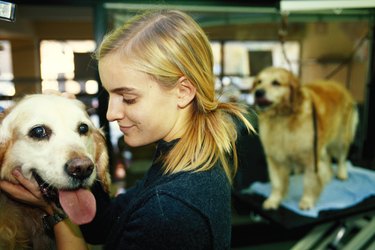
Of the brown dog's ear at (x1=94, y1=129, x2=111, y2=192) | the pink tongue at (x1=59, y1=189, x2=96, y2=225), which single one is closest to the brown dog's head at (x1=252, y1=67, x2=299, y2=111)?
the brown dog's ear at (x1=94, y1=129, x2=111, y2=192)

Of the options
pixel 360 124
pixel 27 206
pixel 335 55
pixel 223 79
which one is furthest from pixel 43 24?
pixel 27 206

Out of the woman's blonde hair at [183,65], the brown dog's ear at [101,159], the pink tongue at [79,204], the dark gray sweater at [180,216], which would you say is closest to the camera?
the dark gray sweater at [180,216]

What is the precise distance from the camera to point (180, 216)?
2.51 feet

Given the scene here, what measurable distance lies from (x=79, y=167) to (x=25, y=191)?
0.19 meters

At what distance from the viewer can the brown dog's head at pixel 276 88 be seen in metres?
2.11

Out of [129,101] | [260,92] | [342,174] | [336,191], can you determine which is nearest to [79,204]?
[129,101]

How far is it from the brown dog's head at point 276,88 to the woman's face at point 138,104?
1.27 m

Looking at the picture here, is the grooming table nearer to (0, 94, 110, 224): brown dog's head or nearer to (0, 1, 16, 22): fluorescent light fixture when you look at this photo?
(0, 94, 110, 224): brown dog's head

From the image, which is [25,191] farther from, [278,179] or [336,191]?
[336,191]

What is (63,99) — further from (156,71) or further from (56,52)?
(56,52)

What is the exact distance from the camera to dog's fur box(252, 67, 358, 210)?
7.00 ft

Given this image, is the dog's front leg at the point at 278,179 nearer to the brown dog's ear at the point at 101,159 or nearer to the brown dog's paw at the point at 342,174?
the brown dog's paw at the point at 342,174

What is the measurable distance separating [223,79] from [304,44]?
85 cm

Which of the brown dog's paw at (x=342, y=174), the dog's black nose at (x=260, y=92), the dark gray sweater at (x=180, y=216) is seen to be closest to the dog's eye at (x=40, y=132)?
the dark gray sweater at (x=180, y=216)
